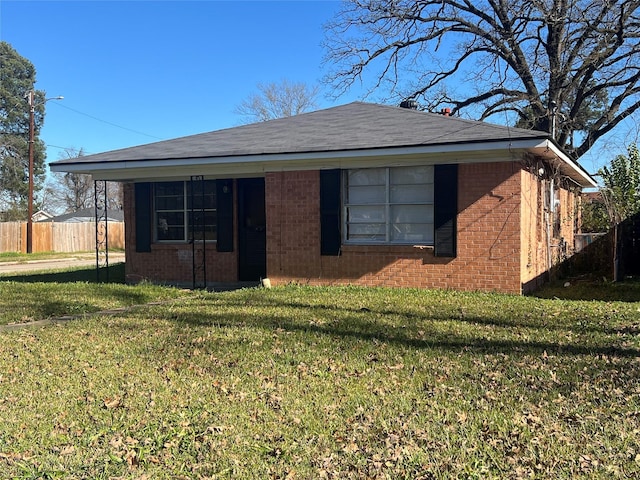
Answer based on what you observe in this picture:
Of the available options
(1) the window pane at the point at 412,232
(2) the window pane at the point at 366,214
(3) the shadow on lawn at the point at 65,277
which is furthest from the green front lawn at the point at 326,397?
(3) the shadow on lawn at the point at 65,277

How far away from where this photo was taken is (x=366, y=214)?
1067cm

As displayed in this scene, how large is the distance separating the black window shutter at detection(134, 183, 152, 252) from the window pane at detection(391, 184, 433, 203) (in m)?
5.99

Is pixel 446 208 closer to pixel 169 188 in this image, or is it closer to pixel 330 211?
pixel 330 211

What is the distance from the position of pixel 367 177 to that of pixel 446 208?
167 cm

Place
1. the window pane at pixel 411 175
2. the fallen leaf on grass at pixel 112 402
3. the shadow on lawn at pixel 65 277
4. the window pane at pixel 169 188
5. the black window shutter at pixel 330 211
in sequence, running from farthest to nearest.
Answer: the shadow on lawn at pixel 65 277 → the window pane at pixel 169 188 → the black window shutter at pixel 330 211 → the window pane at pixel 411 175 → the fallen leaf on grass at pixel 112 402

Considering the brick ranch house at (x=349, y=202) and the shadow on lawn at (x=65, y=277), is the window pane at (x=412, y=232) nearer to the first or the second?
the brick ranch house at (x=349, y=202)

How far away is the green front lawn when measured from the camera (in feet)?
11.2

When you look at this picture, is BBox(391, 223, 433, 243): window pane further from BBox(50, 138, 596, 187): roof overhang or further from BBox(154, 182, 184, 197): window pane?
BBox(154, 182, 184, 197): window pane

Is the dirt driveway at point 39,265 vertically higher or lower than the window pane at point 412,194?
lower

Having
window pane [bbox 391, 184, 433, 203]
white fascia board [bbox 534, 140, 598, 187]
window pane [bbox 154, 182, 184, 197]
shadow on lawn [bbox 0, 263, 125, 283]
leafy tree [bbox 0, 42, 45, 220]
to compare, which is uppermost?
leafy tree [bbox 0, 42, 45, 220]

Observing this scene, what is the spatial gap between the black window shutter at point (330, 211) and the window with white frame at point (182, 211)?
3.10 metres

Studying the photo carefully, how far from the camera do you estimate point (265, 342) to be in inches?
246

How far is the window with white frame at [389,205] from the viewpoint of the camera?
10.2m

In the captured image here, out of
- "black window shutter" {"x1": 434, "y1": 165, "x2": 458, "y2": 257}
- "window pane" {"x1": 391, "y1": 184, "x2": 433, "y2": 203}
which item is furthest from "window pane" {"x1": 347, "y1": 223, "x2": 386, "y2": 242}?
"black window shutter" {"x1": 434, "y1": 165, "x2": 458, "y2": 257}
